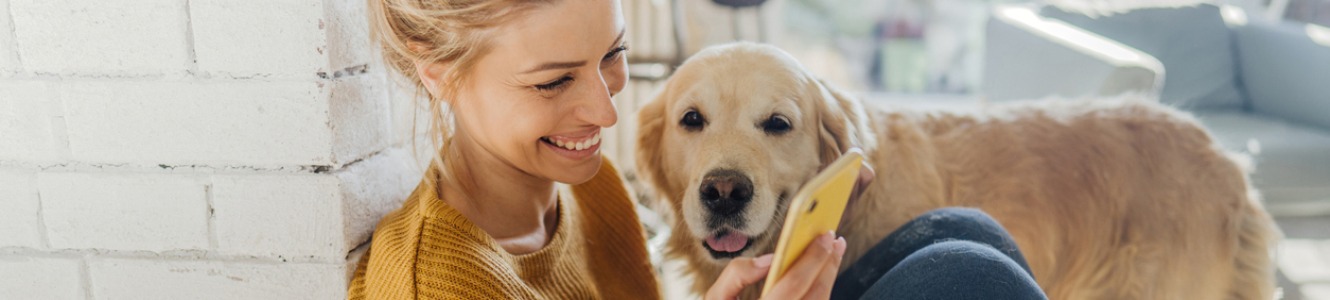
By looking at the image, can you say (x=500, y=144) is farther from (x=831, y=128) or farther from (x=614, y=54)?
(x=831, y=128)

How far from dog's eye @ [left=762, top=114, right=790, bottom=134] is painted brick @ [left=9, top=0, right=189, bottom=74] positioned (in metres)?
0.76

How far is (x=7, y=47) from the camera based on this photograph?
957 millimetres

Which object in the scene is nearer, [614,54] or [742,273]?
[742,273]

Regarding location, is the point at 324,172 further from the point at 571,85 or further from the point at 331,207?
the point at 571,85

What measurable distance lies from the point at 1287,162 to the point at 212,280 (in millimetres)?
3115

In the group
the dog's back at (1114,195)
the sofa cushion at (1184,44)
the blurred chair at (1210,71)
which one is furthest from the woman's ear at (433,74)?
the sofa cushion at (1184,44)

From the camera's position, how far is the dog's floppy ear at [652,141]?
4.83ft

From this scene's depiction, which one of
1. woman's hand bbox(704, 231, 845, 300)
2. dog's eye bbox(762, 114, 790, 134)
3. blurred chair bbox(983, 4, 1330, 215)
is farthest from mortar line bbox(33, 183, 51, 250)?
blurred chair bbox(983, 4, 1330, 215)

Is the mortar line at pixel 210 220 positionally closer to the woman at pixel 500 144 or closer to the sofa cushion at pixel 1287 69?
the woman at pixel 500 144

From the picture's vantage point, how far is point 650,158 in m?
1.52

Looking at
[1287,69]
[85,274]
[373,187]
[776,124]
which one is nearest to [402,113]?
[373,187]

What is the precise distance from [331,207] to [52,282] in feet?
1.15

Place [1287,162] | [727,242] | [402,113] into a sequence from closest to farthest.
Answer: [402,113] < [727,242] < [1287,162]

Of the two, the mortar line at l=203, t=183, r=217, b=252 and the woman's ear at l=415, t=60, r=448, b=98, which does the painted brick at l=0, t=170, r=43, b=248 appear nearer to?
the mortar line at l=203, t=183, r=217, b=252
